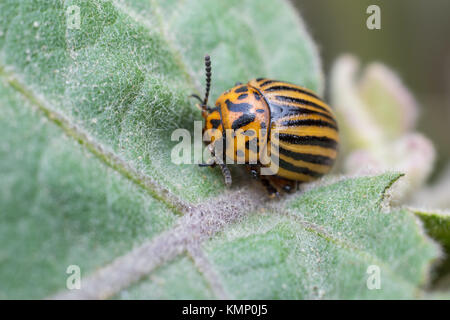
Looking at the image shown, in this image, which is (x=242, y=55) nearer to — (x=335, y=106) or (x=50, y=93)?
(x=335, y=106)

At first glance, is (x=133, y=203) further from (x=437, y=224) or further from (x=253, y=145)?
(x=437, y=224)

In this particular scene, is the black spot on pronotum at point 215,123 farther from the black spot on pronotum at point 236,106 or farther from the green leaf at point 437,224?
the green leaf at point 437,224

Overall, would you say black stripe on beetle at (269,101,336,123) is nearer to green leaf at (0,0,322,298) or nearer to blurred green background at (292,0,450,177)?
green leaf at (0,0,322,298)


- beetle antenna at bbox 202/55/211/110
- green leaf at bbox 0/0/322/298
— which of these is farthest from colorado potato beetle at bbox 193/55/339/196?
green leaf at bbox 0/0/322/298

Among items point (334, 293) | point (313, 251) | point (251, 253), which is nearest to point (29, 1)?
point (251, 253)

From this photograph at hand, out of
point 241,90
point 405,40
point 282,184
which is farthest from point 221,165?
point 405,40

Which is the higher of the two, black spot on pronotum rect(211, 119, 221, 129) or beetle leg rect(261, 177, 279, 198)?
black spot on pronotum rect(211, 119, 221, 129)
